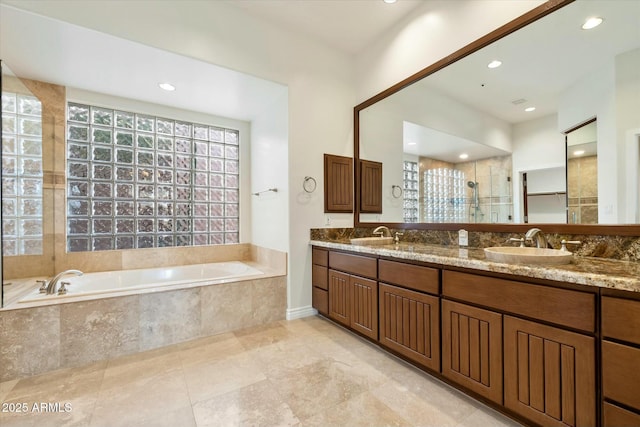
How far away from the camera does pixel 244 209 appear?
370 centimetres

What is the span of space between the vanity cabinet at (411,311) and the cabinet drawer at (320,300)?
2.45 ft

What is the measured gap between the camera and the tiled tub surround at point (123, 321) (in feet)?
5.82

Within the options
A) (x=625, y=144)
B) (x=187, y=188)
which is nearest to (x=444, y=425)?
(x=625, y=144)

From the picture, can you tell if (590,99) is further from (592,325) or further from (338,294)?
(338,294)

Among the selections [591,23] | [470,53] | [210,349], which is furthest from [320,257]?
[591,23]

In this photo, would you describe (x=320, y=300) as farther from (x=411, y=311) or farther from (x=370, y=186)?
(x=370, y=186)

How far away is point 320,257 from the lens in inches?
108

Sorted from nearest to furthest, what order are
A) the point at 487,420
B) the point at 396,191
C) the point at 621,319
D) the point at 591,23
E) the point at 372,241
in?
1. the point at 621,319
2. the point at 487,420
3. the point at 591,23
4. the point at 372,241
5. the point at 396,191

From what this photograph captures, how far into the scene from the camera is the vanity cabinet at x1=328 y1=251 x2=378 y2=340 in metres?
2.11

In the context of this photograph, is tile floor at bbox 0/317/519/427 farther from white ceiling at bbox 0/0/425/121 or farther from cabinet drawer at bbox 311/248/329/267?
white ceiling at bbox 0/0/425/121

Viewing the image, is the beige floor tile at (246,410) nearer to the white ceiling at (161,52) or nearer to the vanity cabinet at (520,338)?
the vanity cabinet at (520,338)

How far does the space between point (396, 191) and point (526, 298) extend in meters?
1.62

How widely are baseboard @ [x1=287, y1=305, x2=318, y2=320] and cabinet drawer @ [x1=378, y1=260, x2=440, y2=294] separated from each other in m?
1.15

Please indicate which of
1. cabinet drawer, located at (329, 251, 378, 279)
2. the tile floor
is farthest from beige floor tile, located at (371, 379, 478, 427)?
cabinet drawer, located at (329, 251, 378, 279)
